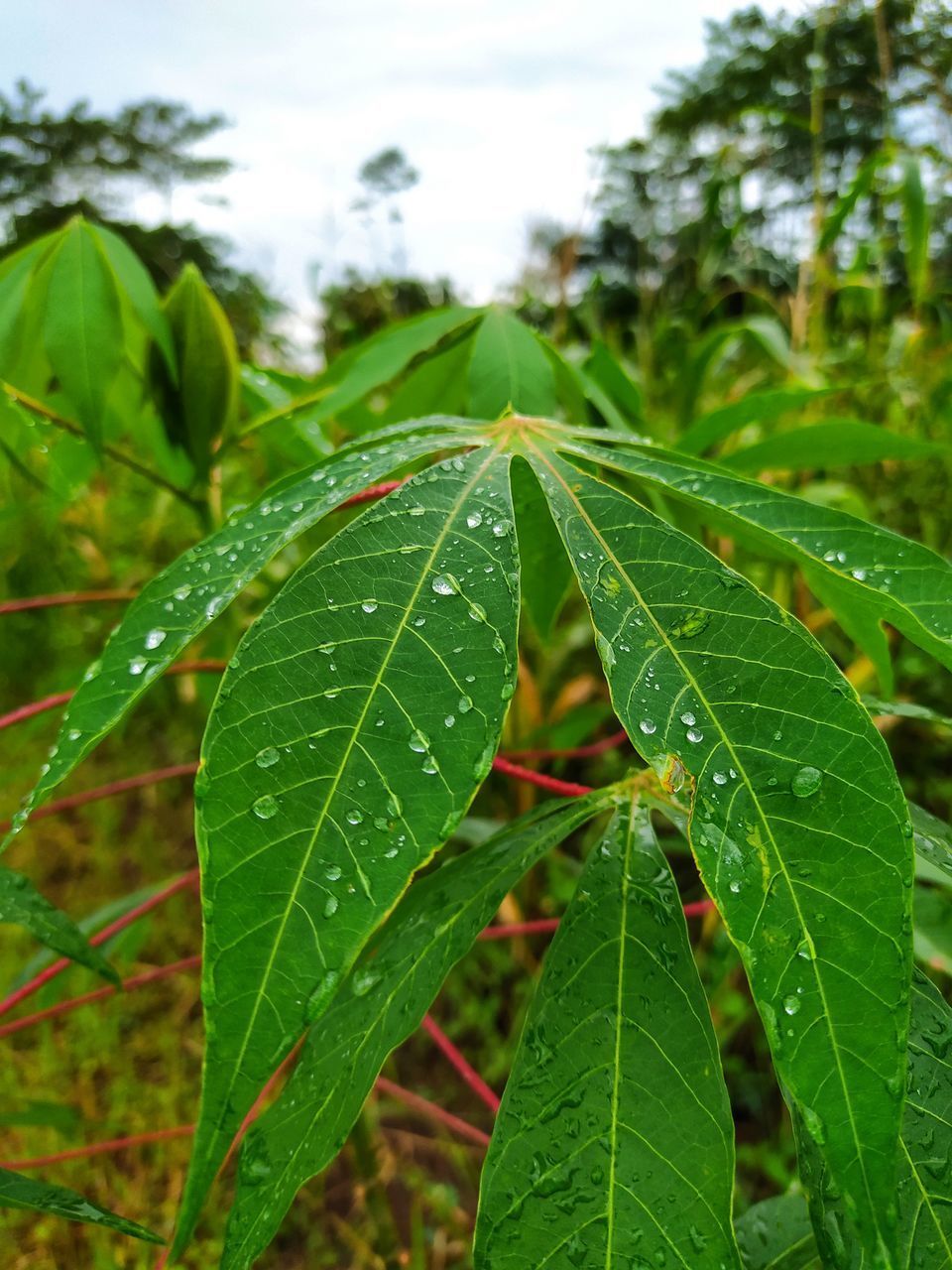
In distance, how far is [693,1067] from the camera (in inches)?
11.6

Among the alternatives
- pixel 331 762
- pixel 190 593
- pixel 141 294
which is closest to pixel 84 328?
pixel 141 294

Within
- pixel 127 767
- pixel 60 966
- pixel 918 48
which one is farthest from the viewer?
pixel 127 767

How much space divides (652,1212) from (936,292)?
5.78ft

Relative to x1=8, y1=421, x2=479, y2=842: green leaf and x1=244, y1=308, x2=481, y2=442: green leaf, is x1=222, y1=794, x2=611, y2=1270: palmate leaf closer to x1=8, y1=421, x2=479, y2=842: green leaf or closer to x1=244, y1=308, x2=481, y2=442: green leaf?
x1=8, y1=421, x2=479, y2=842: green leaf

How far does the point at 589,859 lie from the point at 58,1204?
26cm

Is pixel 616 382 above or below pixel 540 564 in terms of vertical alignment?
above

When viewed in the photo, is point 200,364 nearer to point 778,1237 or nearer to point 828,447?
point 828,447

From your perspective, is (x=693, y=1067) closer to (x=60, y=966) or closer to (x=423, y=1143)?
(x=60, y=966)

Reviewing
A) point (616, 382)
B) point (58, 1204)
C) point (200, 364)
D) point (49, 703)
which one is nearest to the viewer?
point (58, 1204)

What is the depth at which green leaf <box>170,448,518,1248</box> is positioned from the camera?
0.21 m

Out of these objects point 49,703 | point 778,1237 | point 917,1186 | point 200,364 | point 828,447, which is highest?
point 200,364

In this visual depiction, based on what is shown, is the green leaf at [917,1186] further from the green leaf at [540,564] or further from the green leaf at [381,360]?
the green leaf at [381,360]

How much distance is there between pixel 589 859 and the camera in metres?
0.37

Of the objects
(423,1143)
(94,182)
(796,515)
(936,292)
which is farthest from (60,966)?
(94,182)
